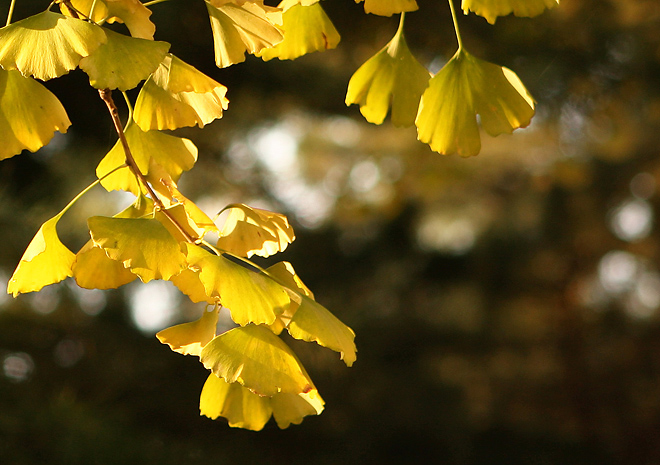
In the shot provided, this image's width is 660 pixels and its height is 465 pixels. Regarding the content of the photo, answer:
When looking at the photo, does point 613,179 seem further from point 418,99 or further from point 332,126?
point 418,99

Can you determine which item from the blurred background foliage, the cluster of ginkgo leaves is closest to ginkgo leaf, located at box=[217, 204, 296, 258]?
the cluster of ginkgo leaves

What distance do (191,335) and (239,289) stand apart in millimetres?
43

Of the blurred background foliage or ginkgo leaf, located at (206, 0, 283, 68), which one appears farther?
the blurred background foliage

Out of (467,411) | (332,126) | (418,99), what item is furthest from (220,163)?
(418,99)

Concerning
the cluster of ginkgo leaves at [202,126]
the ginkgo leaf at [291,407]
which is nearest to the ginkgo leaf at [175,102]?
the cluster of ginkgo leaves at [202,126]

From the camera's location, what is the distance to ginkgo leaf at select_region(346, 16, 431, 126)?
0.28 meters

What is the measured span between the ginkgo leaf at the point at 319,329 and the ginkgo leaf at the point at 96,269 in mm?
60

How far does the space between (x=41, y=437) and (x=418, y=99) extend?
51 cm

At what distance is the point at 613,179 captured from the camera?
2332 mm

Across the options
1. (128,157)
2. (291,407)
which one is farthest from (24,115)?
(291,407)

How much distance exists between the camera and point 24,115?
21cm

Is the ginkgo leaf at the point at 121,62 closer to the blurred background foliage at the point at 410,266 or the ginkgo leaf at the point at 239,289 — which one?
the ginkgo leaf at the point at 239,289

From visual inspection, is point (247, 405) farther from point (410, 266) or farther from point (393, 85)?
point (410, 266)

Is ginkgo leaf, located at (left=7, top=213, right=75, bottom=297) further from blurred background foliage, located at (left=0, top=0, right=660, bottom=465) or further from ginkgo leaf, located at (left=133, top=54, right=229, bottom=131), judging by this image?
blurred background foliage, located at (left=0, top=0, right=660, bottom=465)
